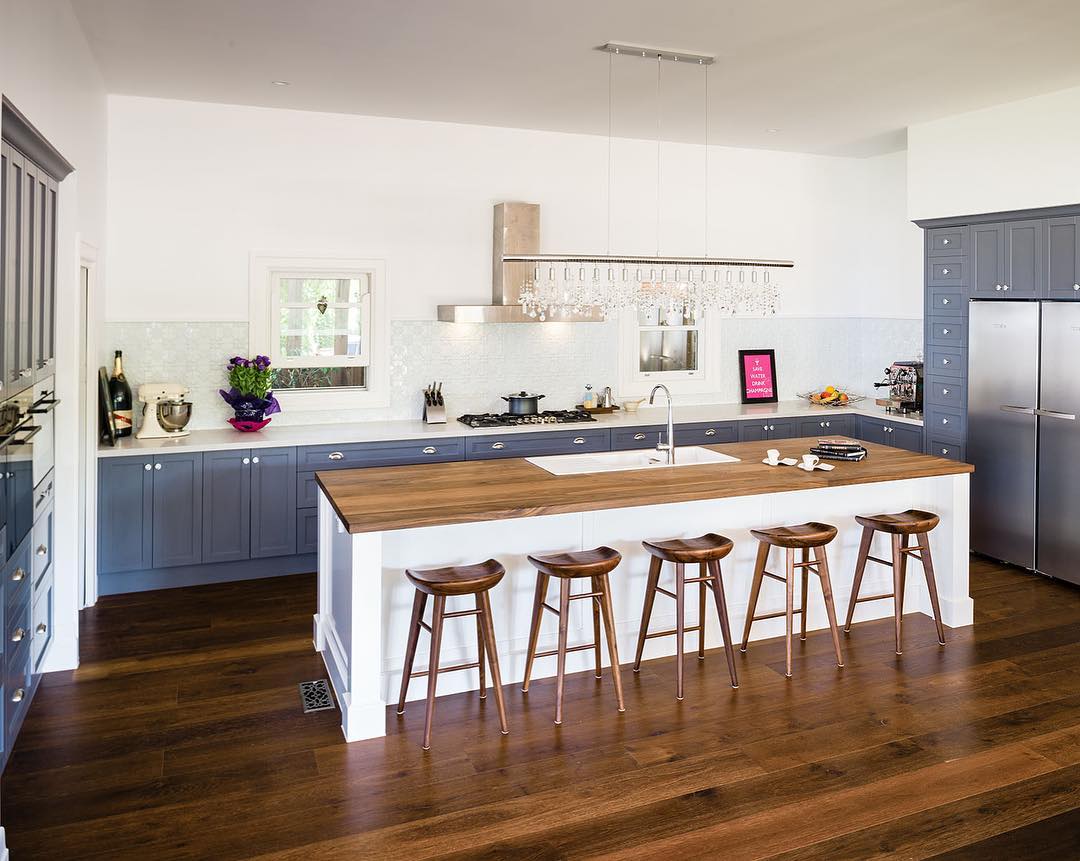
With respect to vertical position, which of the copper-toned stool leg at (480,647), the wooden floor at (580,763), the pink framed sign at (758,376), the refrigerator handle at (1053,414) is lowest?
the wooden floor at (580,763)

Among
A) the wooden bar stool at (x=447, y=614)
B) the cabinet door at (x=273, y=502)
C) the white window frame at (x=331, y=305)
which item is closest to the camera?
the wooden bar stool at (x=447, y=614)

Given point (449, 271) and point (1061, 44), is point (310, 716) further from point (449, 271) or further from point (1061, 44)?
point (1061, 44)

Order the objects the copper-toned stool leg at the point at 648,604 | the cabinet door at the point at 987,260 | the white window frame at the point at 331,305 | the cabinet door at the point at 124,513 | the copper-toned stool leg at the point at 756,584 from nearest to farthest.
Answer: the copper-toned stool leg at the point at 648,604, the copper-toned stool leg at the point at 756,584, the cabinet door at the point at 124,513, the cabinet door at the point at 987,260, the white window frame at the point at 331,305

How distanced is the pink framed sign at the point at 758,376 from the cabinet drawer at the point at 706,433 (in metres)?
0.84

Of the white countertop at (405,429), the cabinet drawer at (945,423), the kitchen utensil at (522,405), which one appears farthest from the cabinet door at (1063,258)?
the kitchen utensil at (522,405)

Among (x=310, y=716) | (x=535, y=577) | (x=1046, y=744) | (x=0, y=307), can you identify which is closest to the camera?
(x=0, y=307)

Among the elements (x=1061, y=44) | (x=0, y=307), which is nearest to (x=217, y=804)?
(x=0, y=307)

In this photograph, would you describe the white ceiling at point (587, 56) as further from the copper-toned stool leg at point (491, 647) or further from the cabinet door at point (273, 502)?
the copper-toned stool leg at point (491, 647)

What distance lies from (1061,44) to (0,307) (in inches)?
193

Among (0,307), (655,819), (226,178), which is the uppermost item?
(226,178)

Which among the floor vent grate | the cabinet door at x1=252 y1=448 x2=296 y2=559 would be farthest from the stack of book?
the cabinet door at x1=252 y1=448 x2=296 y2=559

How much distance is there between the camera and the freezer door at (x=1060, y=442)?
551cm

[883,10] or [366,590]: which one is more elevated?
[883,10]

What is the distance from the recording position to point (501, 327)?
22.0ft
